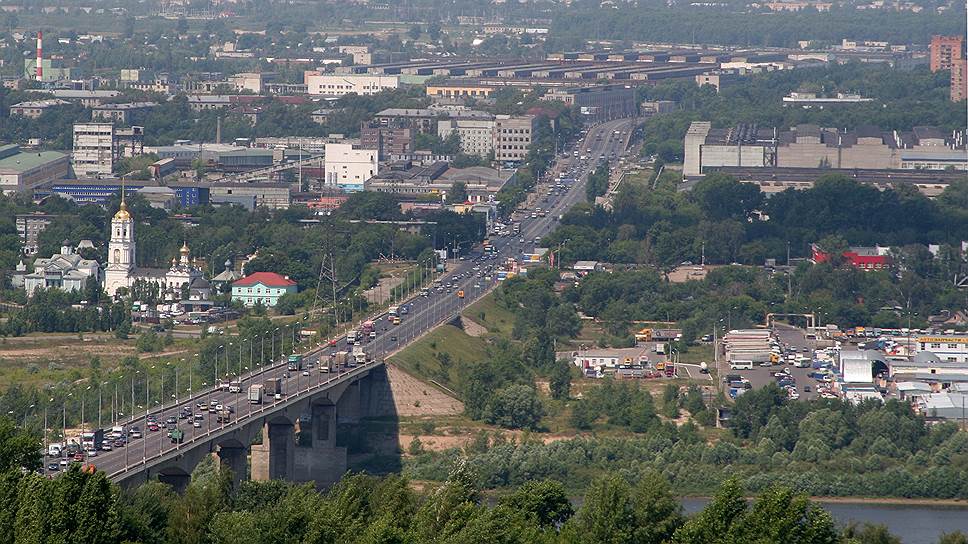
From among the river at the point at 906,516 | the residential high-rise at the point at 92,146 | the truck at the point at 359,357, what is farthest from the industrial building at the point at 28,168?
the river at the point at 906,516

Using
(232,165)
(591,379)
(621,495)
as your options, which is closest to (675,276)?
(591,379)

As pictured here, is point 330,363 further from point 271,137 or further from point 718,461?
point 271,137

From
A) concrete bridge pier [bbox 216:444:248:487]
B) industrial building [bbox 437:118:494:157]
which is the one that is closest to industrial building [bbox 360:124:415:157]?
industrial building [bbox 437:118:494:157]

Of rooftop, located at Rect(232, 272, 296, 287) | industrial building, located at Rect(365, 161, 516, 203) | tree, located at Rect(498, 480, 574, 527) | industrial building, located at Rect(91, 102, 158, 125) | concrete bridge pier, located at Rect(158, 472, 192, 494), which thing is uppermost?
tree, located at Rect(498, 480, 574, 527)

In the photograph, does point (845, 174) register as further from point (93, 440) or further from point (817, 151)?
point (93, 440)

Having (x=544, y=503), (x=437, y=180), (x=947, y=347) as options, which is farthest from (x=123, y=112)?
(x=544, y=503)

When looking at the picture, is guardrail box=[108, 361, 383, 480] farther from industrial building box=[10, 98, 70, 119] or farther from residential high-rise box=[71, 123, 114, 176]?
industrial building box=[10, 98, 70, 119]
